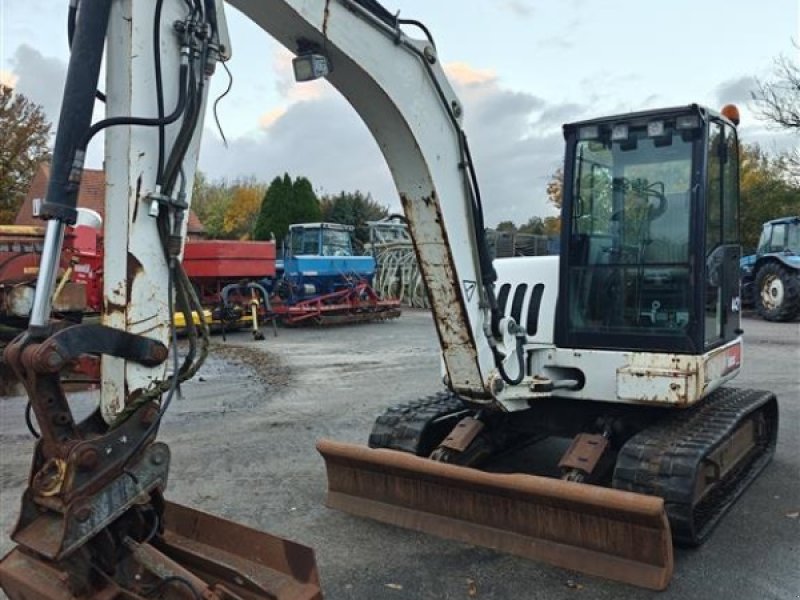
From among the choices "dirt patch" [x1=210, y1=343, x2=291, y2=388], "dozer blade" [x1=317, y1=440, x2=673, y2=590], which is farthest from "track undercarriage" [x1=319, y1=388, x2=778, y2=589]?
"dirt patch" [x1=210, y1=343, x2=291, y2=388]

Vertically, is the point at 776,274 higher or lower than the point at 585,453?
higher

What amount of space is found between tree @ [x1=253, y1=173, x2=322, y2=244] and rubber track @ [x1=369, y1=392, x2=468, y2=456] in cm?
3219

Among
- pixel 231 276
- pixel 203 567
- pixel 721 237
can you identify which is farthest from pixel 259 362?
pixel 203 567

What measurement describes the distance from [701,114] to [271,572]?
11.2 ft

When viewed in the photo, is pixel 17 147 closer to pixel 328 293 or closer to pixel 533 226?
pixel 328 293

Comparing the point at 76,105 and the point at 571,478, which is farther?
the point at 571,478

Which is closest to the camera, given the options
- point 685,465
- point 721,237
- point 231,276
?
point 685,465

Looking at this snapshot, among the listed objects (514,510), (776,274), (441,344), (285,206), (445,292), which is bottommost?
(514,510)

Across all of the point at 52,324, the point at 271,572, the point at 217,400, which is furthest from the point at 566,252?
the point at 217,400

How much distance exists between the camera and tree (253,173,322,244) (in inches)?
1444

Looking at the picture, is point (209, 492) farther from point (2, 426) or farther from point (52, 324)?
point (2, 426)

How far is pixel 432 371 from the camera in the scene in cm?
990

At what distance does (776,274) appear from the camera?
16562mm

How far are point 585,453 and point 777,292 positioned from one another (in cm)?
1451
